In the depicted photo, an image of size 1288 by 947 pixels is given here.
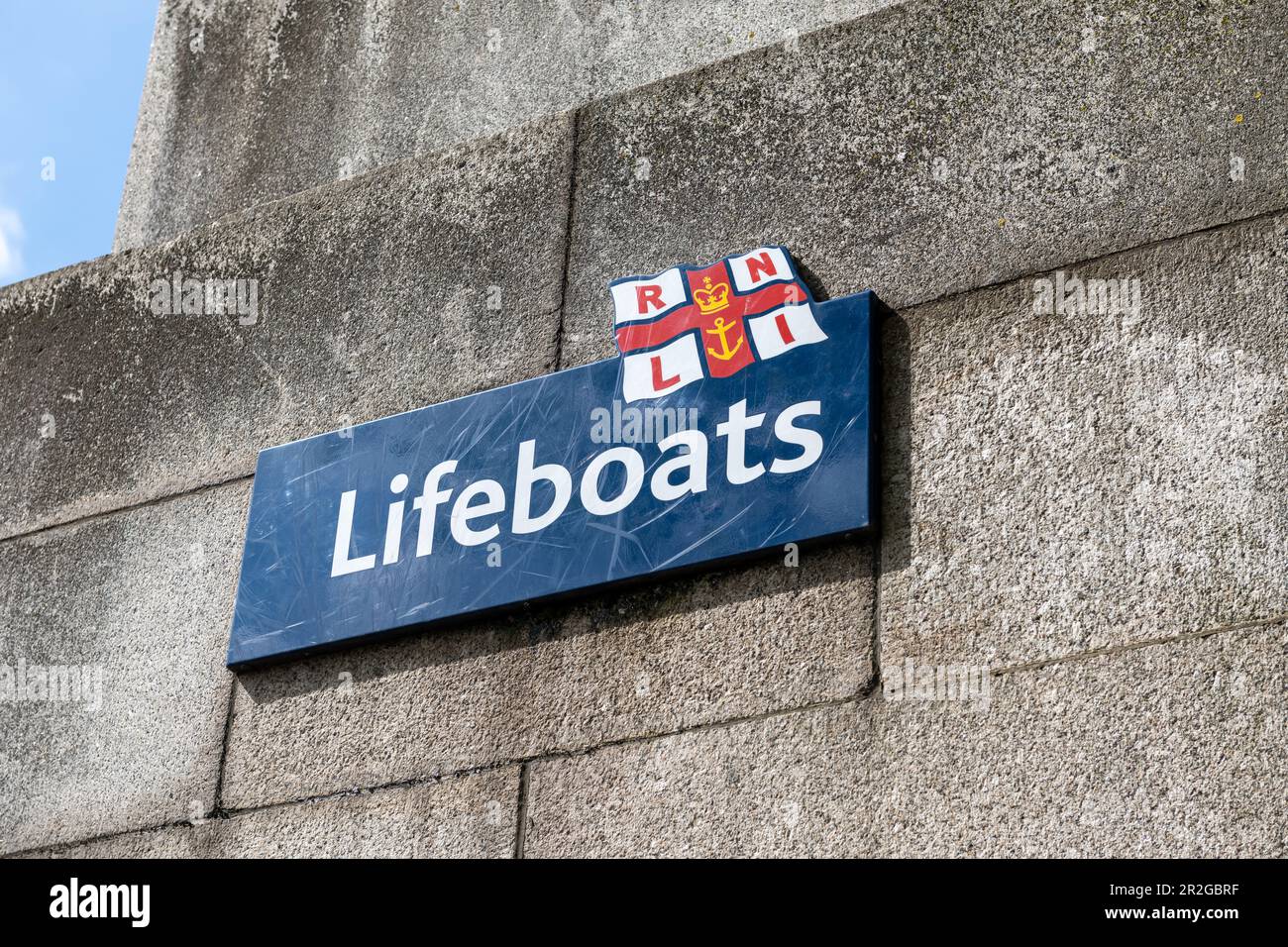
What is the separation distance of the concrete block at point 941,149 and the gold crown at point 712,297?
0.17 meters

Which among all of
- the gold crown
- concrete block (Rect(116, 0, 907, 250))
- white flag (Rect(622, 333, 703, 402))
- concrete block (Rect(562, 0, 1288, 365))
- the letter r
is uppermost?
concrete block (Rect(116, 0, 907, 250))

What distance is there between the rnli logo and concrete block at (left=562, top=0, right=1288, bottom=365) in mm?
114

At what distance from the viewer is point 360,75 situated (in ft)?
19.4

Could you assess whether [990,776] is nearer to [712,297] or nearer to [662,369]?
[662,369]

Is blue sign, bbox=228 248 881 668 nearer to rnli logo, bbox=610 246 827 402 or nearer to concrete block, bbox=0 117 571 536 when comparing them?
rnli logo, bbox=610 246 827 402

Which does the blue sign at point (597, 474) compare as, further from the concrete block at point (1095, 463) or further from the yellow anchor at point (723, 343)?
the concrete block at point (1095, 463)

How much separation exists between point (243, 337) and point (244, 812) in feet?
5.21

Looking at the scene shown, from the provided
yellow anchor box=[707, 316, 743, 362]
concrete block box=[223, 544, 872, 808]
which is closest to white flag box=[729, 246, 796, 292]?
yellow anchor box=[707, 316, 743, 362]

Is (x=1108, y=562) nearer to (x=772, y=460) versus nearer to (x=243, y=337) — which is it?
(x=772, y=460)

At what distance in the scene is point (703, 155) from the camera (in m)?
4.82

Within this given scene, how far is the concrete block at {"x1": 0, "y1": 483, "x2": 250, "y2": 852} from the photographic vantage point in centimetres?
479

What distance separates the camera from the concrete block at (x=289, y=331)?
4.97 m

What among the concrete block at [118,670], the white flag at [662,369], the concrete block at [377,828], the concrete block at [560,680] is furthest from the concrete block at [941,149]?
the concrete block at [118,670]

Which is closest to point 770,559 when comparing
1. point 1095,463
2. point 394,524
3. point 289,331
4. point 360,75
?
point 1095,463
